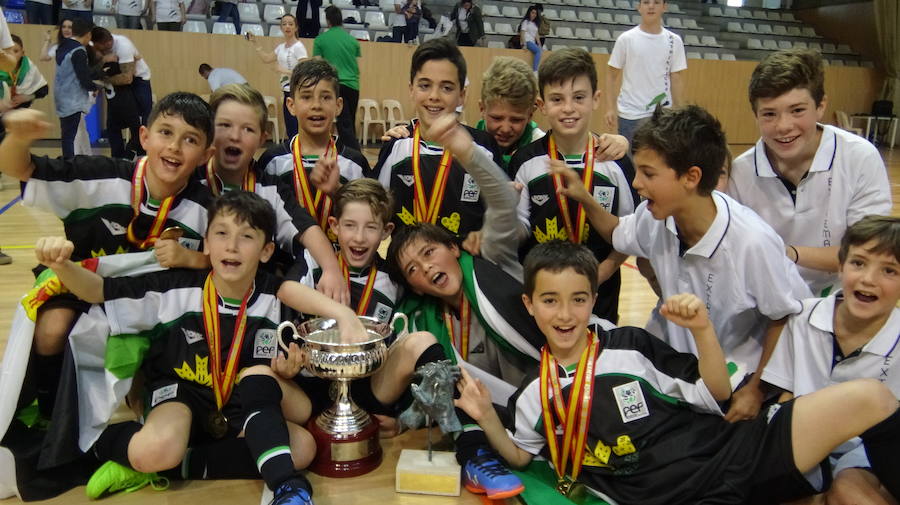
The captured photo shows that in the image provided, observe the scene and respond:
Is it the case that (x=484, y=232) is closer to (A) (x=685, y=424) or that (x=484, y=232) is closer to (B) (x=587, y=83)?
(B) (x=587, y=83)

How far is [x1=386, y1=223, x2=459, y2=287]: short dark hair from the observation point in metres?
2.63

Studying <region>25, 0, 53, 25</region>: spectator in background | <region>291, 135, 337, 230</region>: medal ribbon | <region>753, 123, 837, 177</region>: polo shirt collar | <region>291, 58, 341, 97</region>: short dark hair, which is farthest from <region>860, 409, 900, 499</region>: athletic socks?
<region>25, 0, 53, 25</region>: spectator in background

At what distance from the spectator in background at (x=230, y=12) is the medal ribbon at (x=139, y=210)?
9645 mm

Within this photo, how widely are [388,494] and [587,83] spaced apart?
1.76 meters

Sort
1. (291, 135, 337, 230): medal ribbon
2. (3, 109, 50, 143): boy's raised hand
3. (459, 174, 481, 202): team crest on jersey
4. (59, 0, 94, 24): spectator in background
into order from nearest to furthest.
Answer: (3, 109, 50, 143): boy's raised hand
(291, 135, 337, 230): medal ribbon
(459, 174, 481, 202): team crest on jersey
(59, 0, 94, 24): spectator in background

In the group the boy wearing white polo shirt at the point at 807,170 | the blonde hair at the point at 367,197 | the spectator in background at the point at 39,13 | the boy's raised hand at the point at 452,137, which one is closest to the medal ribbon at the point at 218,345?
the blonde hair at the point at 367,197

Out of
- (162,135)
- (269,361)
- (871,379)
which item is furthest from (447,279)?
(871,379)

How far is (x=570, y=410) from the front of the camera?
2164 millimetres

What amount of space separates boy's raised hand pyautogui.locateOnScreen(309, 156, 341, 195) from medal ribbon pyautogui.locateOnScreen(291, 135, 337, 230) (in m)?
0.06

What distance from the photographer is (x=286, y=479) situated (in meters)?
2.08

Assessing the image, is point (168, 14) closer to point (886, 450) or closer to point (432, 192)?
point (432, 192)

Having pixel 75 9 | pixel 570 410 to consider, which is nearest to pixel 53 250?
pixel 570 410

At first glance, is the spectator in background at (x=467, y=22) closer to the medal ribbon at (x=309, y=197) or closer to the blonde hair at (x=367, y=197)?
the medal ribbon at (x=309, y=197)

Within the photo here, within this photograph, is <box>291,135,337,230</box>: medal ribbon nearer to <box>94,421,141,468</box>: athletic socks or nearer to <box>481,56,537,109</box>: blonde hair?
<box>481,56,537,109</box>: blonde hair
